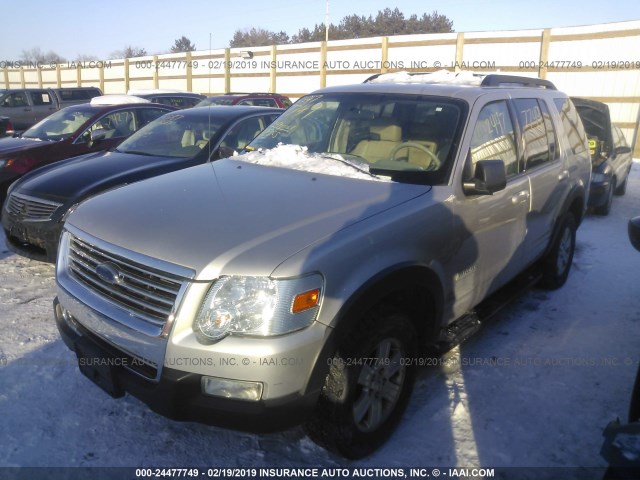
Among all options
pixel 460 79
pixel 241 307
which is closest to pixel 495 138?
pixel 460 79

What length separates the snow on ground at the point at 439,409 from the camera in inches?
106

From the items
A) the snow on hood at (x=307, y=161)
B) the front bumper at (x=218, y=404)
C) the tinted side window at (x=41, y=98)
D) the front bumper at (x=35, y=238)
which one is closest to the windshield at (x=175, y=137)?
the front bumper at (x=35, y=238)

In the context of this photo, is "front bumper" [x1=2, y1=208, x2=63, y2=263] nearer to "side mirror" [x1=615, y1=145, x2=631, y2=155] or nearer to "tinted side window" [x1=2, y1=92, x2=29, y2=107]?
"side mirror" [x1=615, y1=145, x2=631, y2=155]

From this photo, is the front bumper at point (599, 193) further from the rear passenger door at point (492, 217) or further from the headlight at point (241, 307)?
the headlight at point (241, 307)

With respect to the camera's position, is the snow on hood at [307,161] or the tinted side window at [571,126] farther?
the tinted side window at [571,126]

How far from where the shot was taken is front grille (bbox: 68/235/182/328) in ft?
7.23

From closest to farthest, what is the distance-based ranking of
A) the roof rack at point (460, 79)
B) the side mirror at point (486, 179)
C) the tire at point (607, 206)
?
the side mirror at point (486, 179)
the roof rack at point (460, 79)
the tire at point (607, 206)

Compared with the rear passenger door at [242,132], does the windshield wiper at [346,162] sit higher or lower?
lower

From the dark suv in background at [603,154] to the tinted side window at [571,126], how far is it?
3005 mm

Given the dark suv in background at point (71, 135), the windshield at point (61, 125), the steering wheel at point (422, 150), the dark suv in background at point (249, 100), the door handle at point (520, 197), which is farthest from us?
the dark suv in background at point (249, 100)

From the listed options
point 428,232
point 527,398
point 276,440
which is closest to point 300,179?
point 428,232

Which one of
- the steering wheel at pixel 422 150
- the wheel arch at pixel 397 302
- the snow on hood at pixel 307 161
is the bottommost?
the wheel arch at pixel 397 302

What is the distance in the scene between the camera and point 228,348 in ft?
6.88

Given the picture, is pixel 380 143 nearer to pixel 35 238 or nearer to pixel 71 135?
pixel 35 238
